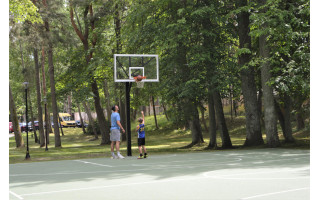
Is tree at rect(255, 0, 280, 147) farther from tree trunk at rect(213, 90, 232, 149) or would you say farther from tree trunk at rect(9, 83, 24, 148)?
tree trunk at rect(9, 83, 24, 148)

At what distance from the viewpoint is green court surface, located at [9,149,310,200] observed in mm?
8961

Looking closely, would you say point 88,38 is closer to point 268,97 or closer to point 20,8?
point 20,8

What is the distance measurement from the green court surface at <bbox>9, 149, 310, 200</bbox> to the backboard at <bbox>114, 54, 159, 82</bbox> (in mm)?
6430

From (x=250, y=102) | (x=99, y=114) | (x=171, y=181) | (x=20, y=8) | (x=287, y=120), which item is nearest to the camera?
(x=171, y=181)

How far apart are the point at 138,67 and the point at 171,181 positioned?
10.8m

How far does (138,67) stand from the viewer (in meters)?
21.0

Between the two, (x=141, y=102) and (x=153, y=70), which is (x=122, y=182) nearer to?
(x=153, y=70)

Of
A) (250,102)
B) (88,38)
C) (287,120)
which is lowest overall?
(287,120)

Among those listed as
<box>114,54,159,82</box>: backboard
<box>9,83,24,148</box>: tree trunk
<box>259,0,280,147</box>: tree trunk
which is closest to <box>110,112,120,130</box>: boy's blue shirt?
<box>114,54,159,82</box>: backboard

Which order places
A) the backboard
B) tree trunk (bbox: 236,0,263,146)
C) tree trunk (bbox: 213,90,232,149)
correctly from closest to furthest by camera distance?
1. the backboard
2. tree trunk (bbox: 236,0,263,146)
3. tree trunk (bbox: 213,90,232,149)

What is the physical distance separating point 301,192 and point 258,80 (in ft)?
56.9

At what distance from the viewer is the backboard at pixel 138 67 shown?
20688mm

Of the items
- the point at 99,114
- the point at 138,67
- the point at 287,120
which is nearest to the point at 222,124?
the point at 287,120
